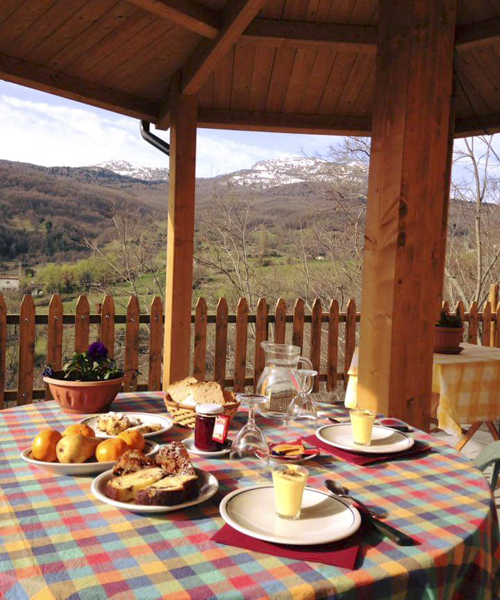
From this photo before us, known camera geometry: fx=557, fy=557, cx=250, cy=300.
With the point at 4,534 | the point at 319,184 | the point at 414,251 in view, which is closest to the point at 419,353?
the point at 414,251

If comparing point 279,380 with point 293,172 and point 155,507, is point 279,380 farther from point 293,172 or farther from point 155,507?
point 293,172

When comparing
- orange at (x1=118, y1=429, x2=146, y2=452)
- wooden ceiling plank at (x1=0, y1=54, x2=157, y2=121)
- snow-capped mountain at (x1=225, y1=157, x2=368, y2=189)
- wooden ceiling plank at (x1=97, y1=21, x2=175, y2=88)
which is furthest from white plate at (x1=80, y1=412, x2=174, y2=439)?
snow-capped mountain at (x1=225, y1=157, x2=368, y2=189)

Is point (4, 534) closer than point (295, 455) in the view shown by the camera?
Yes

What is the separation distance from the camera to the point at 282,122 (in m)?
4.70

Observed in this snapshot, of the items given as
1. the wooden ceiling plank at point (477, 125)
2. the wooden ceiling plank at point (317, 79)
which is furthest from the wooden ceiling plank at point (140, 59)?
the wooden ceiling plank at point (477, 125)

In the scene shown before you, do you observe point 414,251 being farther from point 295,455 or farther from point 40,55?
point 40,55

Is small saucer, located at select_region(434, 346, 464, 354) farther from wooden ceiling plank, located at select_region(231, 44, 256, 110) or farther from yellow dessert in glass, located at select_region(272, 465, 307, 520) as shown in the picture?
yellow dessert in glass, located at select_region(272, 465, 307, 520)

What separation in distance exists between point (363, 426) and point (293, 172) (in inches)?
467

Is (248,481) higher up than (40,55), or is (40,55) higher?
(40,55)

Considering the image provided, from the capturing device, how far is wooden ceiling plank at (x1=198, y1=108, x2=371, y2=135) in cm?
463

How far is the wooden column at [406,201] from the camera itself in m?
2.48

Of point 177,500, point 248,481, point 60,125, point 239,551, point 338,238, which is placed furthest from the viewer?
point 60,125

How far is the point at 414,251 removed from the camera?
2.57 m

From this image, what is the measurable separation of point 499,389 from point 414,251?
147 cm
